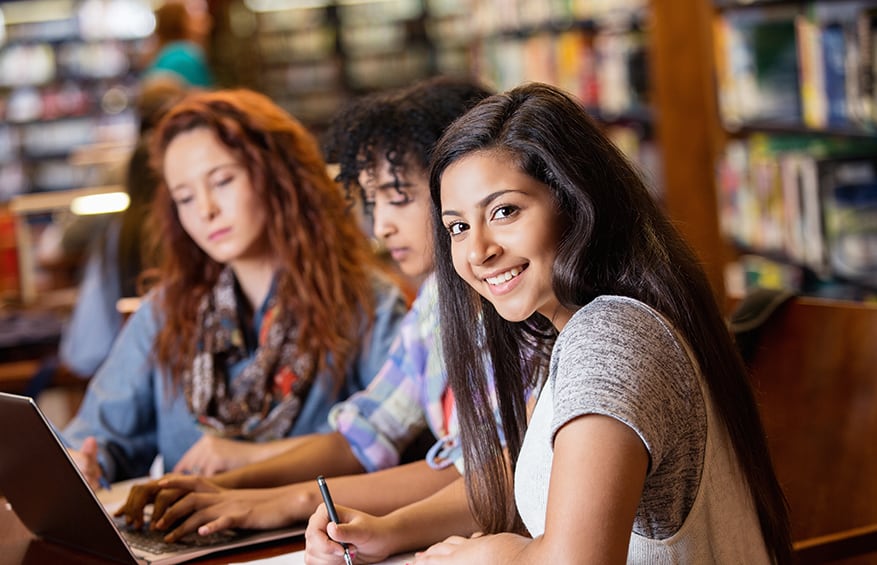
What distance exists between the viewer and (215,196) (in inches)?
77.2

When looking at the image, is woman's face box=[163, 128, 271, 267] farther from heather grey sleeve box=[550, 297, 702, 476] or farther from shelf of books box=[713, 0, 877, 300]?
shelf of books box=[713, 0, 877, 300]

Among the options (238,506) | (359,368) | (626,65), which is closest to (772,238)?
(626,65)

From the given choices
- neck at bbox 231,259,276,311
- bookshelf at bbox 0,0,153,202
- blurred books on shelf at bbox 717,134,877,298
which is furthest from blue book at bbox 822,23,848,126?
bookshelf at bbox 0,0,153,202

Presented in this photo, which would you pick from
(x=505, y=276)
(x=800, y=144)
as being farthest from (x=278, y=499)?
(x=800, y=144)

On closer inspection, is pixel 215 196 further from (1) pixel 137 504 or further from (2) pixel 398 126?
(1) pixel 137 504

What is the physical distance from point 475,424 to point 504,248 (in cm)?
24

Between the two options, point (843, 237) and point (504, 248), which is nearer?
point (504, 248)

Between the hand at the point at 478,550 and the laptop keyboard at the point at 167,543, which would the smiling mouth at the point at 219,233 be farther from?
the hand at the point at 478,550

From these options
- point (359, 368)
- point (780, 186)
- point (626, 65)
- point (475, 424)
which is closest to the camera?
point (475, 424)

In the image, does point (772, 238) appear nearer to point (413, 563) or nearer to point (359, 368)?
point (359, 368)

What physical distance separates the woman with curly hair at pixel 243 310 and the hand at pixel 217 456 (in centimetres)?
7

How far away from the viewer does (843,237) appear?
3.00m

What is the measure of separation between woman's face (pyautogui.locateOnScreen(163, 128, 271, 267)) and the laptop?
57 cm

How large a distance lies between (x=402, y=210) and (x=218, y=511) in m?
0.45
